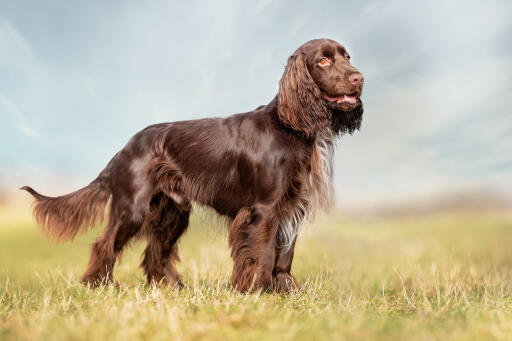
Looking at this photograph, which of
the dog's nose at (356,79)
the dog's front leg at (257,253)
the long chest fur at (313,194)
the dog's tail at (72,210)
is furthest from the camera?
the dog's tail at (72,210)

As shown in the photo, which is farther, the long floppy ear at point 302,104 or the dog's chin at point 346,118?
the dog's chin at point 346,118

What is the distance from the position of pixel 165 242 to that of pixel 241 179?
4.18ft

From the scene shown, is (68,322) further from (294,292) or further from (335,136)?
(335,136)

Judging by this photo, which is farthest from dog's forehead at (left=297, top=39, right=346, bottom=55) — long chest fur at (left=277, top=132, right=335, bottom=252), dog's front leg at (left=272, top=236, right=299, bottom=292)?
dog's front leg at (left=272, top=236, right=299, bottom=292)

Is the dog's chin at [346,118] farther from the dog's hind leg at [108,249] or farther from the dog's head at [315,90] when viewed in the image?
the dog's hind leg at [108,249]

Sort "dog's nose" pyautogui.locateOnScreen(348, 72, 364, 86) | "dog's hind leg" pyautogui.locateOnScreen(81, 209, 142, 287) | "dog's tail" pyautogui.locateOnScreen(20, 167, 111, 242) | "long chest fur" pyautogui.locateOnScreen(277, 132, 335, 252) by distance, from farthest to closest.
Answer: "dog's tail" pyautogui.locateOnScreen(20, 167, 111, 242), "dog's hind leg" pyautogui.locateOnScreen(81, 209, 142, 287), "long chest fur" pyautogui.locateOnScreen(277, 132, 335, 252), "dog's nose" pyautogui.locateOnScreen(348, 72, 364, 86)

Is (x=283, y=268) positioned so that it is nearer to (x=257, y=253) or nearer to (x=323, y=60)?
(x=257, y=253)

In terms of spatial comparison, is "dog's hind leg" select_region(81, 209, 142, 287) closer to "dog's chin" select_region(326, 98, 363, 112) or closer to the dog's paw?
the dog's paw

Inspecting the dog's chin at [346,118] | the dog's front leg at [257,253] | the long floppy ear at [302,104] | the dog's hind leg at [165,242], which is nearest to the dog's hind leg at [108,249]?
the dog's hind leg at [165,242]

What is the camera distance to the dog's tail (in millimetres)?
4484

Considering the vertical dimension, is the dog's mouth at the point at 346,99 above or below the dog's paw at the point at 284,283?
above

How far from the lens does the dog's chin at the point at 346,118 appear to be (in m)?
3.82

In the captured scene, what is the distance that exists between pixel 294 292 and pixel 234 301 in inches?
37.2

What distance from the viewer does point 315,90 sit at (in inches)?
145
